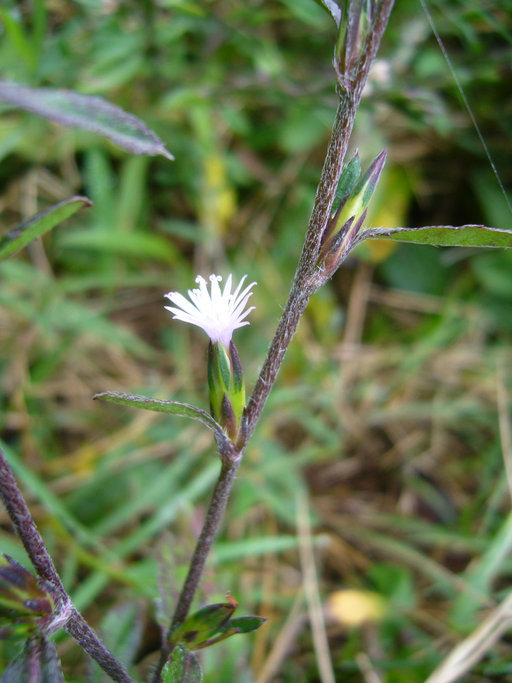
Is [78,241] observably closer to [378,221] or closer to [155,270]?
[155,270]

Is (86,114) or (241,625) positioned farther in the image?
(241,625)

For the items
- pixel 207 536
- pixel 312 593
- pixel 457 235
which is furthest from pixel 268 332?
pixel 457 235

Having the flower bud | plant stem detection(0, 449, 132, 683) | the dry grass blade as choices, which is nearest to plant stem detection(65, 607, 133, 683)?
plant stem detection(0, 449, 132, 683)

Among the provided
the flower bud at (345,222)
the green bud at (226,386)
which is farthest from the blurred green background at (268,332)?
the flower bud at (345,222)

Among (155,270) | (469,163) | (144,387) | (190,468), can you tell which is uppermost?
(469,163)

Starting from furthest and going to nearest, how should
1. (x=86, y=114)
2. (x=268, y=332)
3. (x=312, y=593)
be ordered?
(x=268, y=332) → (x=312, y=593) → (x=86, y=114)

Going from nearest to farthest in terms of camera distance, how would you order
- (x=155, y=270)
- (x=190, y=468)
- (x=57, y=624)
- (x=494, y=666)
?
1. (x=57, y=624)
2. (x=494, y=666)
3. (x=190, y=468)
4. (x=155, y=270)

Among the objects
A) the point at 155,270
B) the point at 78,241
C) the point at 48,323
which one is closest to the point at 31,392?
the point at 48,323

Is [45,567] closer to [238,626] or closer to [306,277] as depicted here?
[238,626]
